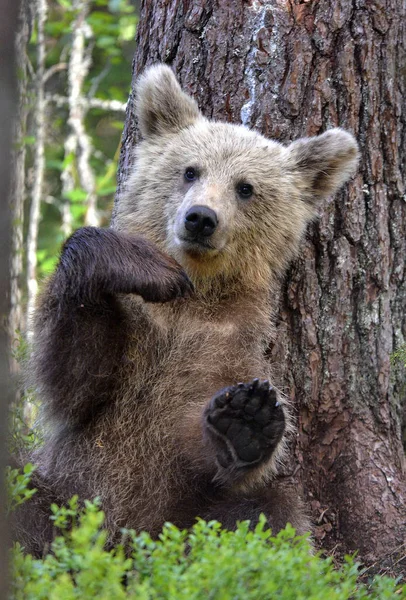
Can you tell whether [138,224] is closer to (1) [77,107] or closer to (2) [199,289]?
(2) [199,289]

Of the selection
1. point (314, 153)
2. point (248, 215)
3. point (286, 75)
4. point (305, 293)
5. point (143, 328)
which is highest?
point (286, 75)

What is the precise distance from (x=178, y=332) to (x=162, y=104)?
5.12 feet

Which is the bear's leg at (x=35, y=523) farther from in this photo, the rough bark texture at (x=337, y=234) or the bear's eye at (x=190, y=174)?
the bear's eye at (x=190, y=174)

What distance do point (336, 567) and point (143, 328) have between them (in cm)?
201

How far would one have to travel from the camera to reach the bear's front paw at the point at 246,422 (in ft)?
14.6

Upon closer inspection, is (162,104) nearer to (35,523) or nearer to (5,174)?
(35,523)

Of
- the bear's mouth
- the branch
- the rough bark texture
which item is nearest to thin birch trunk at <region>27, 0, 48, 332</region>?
the branch

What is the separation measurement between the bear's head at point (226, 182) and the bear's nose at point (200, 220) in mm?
116

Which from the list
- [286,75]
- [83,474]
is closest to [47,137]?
[286,75]

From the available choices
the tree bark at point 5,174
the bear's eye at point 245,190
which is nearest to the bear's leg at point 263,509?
the bear's eye at point 245,190

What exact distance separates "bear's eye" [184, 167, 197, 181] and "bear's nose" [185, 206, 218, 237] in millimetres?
492

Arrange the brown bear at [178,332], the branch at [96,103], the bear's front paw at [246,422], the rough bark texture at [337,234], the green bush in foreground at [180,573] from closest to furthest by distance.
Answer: the green bush in foreground at [180,573] < the bear's front paw at [246,422] < the brown bear at [178,332] < the rough bark texture at [337,234] < the branch at [96,103]

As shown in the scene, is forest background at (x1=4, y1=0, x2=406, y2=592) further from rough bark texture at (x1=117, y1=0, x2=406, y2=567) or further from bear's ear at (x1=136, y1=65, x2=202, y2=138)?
bear's ear at (x1=136, y1=65, x2=202, y2=138)

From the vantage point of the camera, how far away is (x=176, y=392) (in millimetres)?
5098
